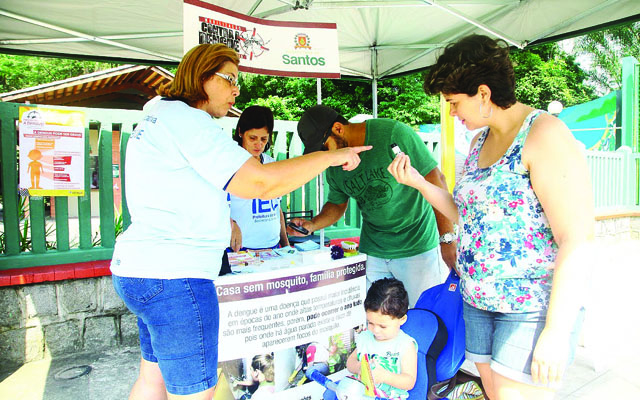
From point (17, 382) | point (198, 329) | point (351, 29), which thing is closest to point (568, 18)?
point (351, 29)

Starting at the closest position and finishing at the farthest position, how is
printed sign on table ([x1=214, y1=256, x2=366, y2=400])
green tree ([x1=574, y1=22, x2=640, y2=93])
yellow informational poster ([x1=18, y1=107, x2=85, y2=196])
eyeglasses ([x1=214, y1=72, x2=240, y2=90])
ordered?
eyeglasses ([x1=214, y1=72, x2=240, y2=90])
printed sign on table ([x1=214, y1=256, x2=366, y2=400])
yellow informational poster ([x1=18, y1=107, x2=85, y2=196])
green tree ([x1=574, y1=22, x2=640, y2=93])

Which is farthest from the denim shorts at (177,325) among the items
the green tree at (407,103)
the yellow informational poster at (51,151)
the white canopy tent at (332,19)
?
the green tree at (407,103)

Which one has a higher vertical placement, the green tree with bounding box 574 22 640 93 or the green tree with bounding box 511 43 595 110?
the green tree with bounding box 574 22 640 93

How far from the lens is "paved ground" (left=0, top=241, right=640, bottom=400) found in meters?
3.02

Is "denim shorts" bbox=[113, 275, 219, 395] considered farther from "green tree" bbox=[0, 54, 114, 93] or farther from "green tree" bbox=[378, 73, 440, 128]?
"green tree" bbox=[0, 54, 114, 93]

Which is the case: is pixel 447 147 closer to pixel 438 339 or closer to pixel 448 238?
pixel 448 238

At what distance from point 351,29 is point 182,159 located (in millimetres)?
3579

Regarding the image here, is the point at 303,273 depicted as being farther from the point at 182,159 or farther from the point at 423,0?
the point at 423,0

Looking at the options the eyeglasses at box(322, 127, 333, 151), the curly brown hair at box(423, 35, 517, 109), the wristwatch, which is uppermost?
the curly brown hair at box(423, 35, 517, 109)

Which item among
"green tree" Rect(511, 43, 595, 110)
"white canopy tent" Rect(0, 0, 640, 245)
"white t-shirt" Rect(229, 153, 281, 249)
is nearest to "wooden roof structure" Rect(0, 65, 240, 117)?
"white canopy tent" Rect(0, 0, 640, 245)

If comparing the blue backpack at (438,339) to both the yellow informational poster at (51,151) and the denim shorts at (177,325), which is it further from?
the yellow informational poster at (51,151)

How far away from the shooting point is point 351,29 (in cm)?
450

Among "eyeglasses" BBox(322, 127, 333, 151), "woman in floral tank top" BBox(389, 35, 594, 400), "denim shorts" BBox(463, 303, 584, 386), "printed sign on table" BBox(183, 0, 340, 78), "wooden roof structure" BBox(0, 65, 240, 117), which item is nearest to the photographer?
"woman in floral tank top" BBox(389, 35, 594, 400)

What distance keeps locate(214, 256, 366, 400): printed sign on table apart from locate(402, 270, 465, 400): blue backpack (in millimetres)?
391
